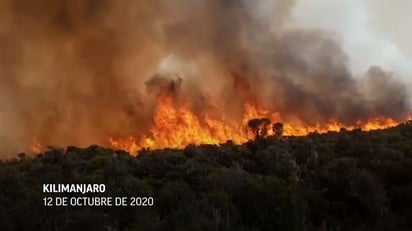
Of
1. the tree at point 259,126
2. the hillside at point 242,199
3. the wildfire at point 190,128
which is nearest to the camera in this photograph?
the hillside at point 242,199

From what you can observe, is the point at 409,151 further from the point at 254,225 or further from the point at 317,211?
the point at 254,225

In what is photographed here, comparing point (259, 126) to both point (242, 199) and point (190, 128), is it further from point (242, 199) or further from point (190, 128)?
point (242, 199)

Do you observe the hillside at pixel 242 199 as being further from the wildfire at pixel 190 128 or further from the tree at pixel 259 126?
the wildfire at pixel 190 128

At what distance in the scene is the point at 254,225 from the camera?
11602 mm

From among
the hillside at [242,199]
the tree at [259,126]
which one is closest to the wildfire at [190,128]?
the tree at [259,126]

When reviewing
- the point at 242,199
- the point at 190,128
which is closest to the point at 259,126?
the point at 190,128

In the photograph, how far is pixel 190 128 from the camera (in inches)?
1797

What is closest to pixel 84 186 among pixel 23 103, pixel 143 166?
pixel 143 166

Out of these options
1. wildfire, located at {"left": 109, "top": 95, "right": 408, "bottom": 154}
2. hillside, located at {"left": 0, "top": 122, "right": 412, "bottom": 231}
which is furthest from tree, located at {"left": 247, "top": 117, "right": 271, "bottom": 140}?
hillside, located at {"left": 0, "top": 122, "right": 412, "bottom": 231}

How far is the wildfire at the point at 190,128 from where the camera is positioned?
43344 mm

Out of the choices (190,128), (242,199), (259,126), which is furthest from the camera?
(190,128)

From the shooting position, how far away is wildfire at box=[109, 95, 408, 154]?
142 ft

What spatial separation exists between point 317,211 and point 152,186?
4783 millimetres

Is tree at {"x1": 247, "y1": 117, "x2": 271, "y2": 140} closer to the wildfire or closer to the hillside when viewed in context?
the wildfire
